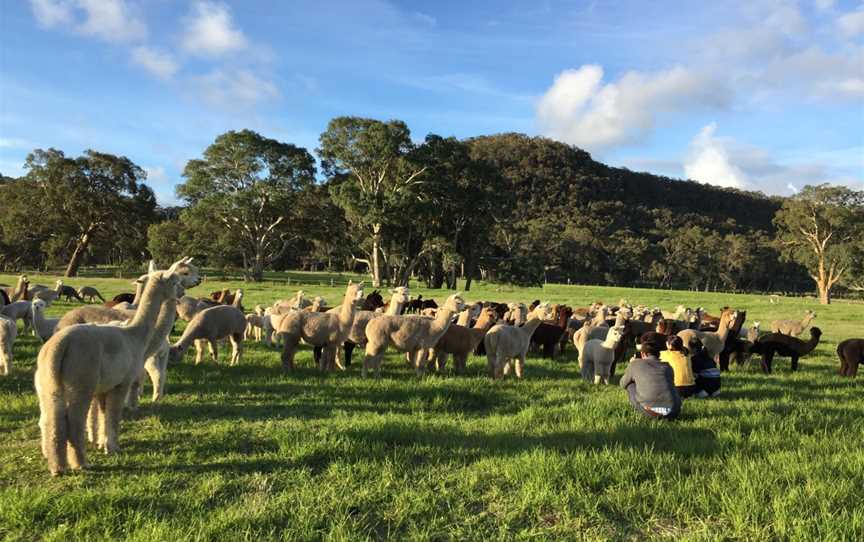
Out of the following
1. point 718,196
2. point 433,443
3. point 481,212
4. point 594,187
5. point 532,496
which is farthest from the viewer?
point 718,196

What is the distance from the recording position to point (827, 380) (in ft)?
34.4

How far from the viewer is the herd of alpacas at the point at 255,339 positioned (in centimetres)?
477

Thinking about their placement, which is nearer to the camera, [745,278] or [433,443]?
[433,443]

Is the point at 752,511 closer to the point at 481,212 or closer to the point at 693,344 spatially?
the point at 693,344

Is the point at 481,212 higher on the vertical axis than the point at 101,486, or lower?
higher

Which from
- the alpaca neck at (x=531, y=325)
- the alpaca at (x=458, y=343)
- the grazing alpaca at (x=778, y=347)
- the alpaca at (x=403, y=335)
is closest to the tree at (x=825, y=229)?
the grazing alpaca at (x=778, y=347)

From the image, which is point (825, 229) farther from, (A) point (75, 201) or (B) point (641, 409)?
(A) point (75, 201)

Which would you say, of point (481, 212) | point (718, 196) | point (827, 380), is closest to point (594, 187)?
point (718, 196)

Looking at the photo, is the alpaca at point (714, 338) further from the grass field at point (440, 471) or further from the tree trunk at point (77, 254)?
the tree trunk at point (77, 254)

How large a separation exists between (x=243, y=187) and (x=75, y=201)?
1678 cm

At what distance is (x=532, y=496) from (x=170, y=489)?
3211 mm

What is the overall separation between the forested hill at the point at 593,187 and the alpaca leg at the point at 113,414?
131430 millimetres

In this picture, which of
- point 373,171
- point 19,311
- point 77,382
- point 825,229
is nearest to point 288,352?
point 77,382

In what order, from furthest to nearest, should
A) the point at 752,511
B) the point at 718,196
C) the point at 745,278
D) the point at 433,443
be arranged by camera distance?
the point at 718,196 < the point at 745,278 < the point at 433,443 < the point at 752,511
